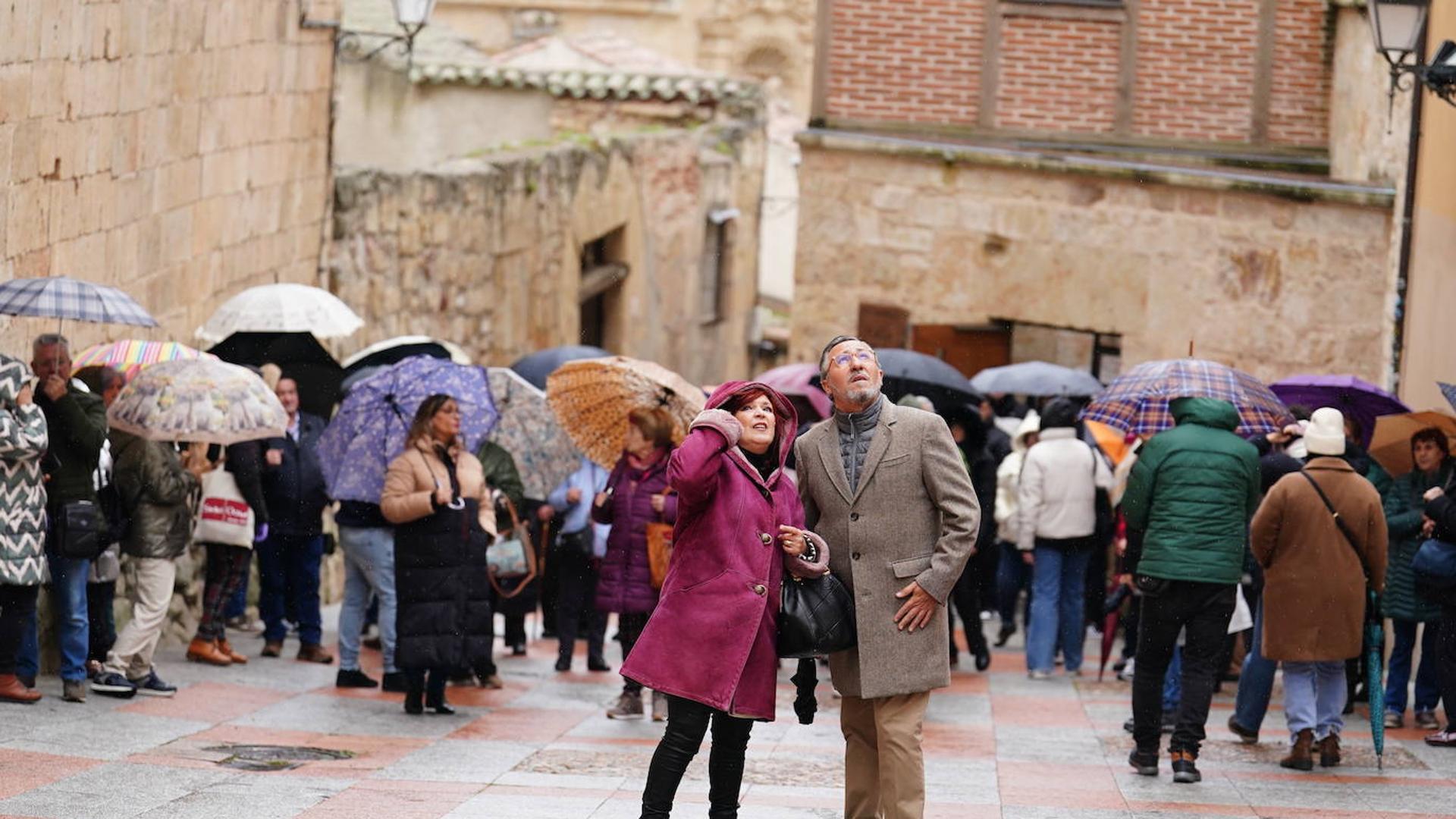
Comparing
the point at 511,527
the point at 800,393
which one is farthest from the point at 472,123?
the point at 511,527

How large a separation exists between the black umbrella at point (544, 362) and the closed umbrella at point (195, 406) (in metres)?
3.06

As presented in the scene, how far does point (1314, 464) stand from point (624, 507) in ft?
10.6

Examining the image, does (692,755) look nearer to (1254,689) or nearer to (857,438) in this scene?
(857,438)

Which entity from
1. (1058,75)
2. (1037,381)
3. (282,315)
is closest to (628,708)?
(282,315)

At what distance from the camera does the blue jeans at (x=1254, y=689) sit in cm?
977

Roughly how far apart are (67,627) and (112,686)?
0.40m

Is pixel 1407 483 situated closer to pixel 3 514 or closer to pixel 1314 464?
pixel 1314 464

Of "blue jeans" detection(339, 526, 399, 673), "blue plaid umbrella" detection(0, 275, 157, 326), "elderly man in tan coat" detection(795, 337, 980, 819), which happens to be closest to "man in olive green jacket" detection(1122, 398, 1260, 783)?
"elderly man in tan coat" detection(795, 337, 980, 819)

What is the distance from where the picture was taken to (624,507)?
33.4ft

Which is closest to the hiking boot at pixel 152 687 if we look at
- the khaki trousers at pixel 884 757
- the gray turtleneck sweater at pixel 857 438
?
the khaki trousers at pixel 884 757

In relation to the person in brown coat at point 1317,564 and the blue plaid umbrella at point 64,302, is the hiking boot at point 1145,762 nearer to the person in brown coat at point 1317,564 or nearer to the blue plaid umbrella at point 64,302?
the person in brown coat at point 1317,564

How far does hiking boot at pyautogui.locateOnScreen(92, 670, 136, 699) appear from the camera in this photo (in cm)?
957

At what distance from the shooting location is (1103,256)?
57.5 feet

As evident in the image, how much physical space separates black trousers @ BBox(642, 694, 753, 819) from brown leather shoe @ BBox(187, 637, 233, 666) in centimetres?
501
